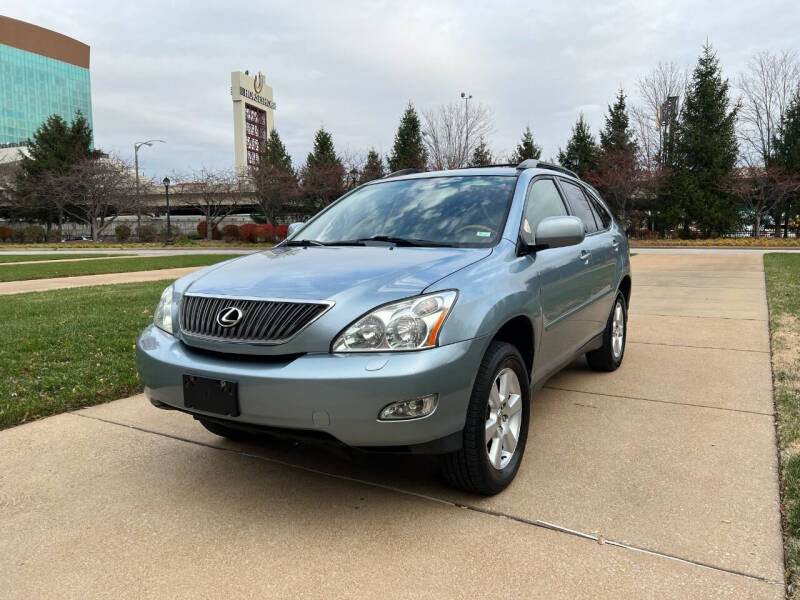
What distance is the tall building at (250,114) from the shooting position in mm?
66312

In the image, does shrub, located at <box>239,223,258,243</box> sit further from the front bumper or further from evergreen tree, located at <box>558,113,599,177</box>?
the front bumper

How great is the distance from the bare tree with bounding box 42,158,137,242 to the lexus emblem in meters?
46.4

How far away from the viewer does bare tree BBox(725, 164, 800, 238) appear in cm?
3228

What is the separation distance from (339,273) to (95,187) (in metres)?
47.0

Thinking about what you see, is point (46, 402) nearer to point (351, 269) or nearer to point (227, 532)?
point (227, 532)

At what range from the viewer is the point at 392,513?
110 inches

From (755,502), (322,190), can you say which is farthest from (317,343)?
(322,190)

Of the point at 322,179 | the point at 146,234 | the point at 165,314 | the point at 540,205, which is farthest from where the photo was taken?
the point at 146,234

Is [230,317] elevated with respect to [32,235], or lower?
lower

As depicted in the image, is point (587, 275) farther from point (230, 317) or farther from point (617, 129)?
point (617, 129)

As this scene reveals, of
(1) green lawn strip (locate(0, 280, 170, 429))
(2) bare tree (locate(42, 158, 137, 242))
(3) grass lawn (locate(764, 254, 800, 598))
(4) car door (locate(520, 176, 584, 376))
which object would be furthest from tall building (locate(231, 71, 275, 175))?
(4) car door (locate(520, 176, 584, 376))

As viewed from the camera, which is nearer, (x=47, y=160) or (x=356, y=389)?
(x=356, y=389)

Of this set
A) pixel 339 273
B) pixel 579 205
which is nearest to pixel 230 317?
pixel 339 273

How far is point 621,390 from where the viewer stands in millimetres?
4738
